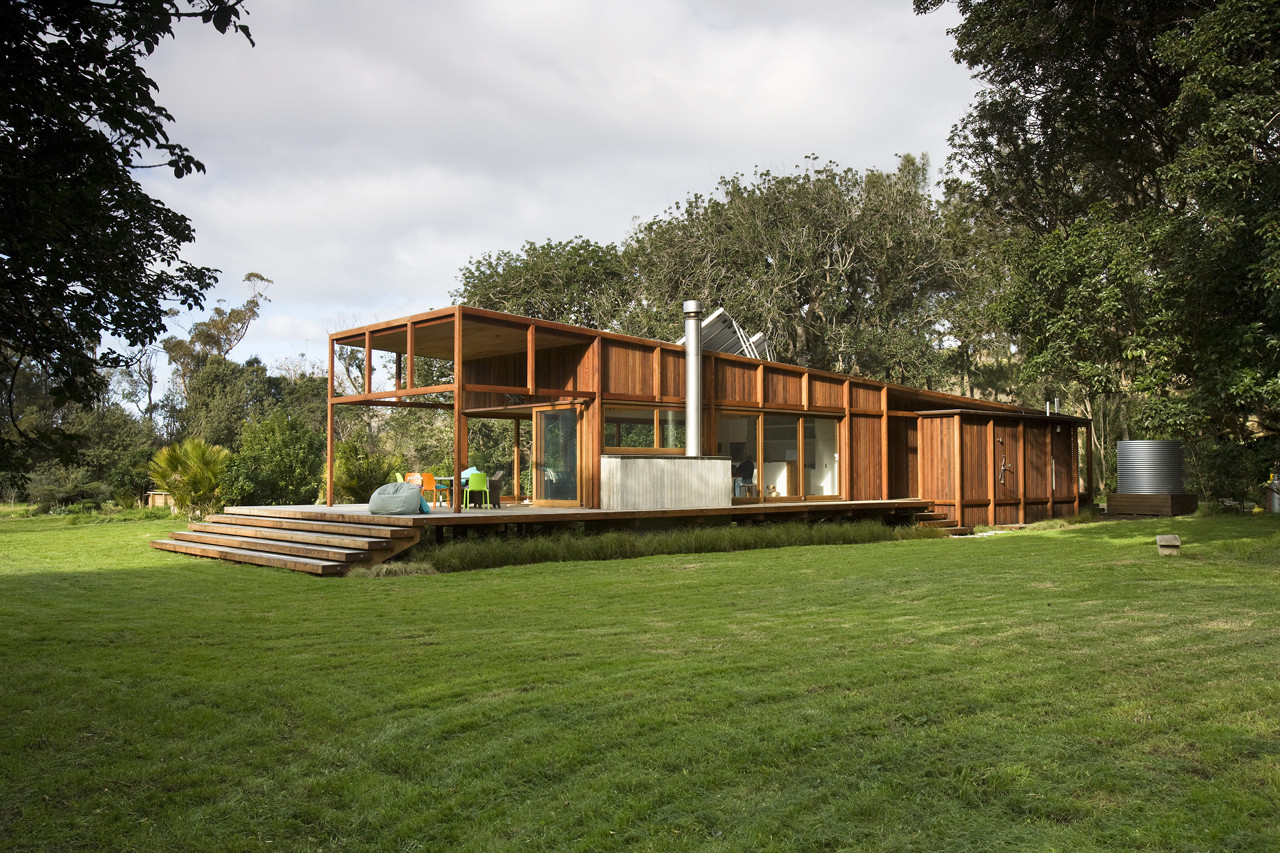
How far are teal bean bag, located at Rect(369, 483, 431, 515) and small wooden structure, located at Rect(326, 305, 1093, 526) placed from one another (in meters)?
0.55

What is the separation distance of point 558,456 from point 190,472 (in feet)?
26.5

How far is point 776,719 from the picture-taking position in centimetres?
405

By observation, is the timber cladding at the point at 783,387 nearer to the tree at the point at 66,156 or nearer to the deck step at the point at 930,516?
the deck step at the point at 930,516

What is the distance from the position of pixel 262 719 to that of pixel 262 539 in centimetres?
911

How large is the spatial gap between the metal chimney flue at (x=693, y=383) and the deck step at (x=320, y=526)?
20.0 feet

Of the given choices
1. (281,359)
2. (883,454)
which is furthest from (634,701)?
(281,359)

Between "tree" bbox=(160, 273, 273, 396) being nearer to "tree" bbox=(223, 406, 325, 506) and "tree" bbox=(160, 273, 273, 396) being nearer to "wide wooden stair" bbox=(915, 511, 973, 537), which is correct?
"tree" bbox=(223, 406, 325, 506)

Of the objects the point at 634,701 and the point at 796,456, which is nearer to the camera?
the point at 634,701

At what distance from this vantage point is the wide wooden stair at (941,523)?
18.4m

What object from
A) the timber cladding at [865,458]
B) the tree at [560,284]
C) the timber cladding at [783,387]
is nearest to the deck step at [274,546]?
the timber cladding at [783,387]

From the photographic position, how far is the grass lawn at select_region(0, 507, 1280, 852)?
10.2 feet

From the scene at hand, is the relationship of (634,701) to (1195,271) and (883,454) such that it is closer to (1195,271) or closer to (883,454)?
(1195,271)

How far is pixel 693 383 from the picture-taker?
1606cm

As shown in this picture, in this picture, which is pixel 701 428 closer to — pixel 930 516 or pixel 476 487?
pixel 476 487
